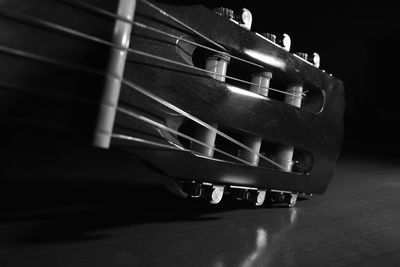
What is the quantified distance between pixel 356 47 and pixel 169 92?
1.94 metres

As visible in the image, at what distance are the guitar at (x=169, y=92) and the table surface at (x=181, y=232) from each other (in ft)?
0.17

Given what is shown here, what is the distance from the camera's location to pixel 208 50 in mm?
574

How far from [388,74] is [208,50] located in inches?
84.4

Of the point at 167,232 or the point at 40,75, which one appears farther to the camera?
the point at 167,232

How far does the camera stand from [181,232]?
1.79ft

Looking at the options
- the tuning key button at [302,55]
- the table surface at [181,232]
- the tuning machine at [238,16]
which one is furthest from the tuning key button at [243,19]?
the table surface at [181,232]

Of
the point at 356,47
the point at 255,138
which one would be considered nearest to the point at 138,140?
the point at 255,138

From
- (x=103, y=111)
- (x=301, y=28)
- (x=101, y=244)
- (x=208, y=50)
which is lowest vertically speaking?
(x=101, y=244)

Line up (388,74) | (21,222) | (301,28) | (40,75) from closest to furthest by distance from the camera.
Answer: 1. (40,75)
2. (21,222)
3. (301,28)
4. (388,74)

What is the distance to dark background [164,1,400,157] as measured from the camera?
1757 mm

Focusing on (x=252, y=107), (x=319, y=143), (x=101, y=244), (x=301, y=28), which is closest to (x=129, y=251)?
(x=101, y=244)

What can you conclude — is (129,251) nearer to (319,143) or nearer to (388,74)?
(319,143)

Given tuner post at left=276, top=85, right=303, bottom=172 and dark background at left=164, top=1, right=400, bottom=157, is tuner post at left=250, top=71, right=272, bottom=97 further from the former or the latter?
dark background at left=164, top=1, right=400, bottom=157

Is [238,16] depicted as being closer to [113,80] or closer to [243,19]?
[243,19]
